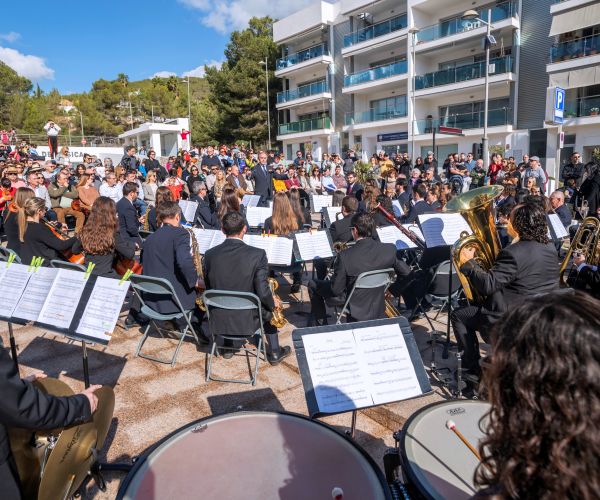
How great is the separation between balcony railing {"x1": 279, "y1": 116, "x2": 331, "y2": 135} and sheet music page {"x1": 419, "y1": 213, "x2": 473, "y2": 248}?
29274mm

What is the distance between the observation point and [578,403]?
93 cm

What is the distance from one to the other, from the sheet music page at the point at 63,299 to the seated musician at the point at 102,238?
209 cm

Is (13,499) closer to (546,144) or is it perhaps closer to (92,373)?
(92,373)

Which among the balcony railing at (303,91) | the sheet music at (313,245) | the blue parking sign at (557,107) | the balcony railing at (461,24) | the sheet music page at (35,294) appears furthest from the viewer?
the balcony railing at (303,91)

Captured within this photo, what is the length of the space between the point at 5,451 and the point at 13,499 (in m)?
0.19

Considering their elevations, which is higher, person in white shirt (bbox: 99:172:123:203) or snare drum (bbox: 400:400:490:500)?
person in white shirt (bbox: 99:172:123:203)

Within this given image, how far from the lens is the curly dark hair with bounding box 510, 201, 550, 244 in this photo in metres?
3.30

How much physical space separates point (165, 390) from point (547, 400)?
340 cm

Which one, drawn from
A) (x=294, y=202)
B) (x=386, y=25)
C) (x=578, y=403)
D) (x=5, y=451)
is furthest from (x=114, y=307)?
(x=386, y=25)

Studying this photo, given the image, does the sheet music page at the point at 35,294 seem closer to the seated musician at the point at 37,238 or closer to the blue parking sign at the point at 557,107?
the seated musician at the point at 37,238

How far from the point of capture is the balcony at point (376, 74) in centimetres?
2669

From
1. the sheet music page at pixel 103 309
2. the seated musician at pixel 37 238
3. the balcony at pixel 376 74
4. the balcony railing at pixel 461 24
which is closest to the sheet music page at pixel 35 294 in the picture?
the sheet music page at pixel 103 309

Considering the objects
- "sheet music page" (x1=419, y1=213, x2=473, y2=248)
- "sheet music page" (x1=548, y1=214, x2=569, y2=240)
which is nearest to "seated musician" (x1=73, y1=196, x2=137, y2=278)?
"sheet music page" (x1=419, y1=213, x2=473, y2=248)

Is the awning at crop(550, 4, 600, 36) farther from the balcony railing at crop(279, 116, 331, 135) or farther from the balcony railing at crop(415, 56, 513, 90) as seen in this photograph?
the balcony railing at crop(279, 116, 331, 135)
